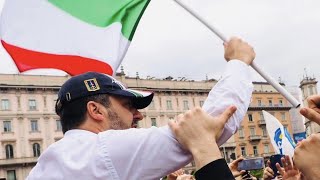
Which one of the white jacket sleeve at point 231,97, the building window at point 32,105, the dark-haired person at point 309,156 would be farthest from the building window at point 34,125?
the dark-haired person at point 309,156

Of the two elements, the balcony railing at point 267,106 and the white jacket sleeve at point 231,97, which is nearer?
the white jacket sleeve at point 231,97

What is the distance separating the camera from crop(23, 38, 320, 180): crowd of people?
157cm

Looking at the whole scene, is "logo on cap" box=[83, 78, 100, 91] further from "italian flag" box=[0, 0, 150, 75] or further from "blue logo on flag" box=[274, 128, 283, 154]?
"blue logo on flag" box=[274, 128, 283, 154]

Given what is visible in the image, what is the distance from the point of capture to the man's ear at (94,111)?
6.54ft

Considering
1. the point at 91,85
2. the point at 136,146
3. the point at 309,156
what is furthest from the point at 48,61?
the point at 309,156

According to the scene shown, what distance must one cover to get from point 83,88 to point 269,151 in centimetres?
5717

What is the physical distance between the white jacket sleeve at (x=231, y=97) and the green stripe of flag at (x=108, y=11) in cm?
192

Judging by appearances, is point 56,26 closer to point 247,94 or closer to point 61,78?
point 247,94

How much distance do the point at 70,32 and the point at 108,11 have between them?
33cm

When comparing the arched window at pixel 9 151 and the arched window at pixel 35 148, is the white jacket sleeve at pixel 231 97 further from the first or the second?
the arched window at pixel 35 148

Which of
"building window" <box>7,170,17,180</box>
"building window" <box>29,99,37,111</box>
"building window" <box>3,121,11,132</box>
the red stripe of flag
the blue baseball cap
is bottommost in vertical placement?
the blue baseball cap

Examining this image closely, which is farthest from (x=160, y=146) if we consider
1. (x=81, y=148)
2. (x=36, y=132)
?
(x=36, y=132)

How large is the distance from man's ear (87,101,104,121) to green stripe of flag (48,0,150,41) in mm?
1666

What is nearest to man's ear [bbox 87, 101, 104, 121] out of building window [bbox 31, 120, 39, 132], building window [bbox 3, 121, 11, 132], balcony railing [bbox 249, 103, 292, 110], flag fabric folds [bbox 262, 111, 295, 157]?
flag fabric folds [bbox 262, 111, 295, 157]
